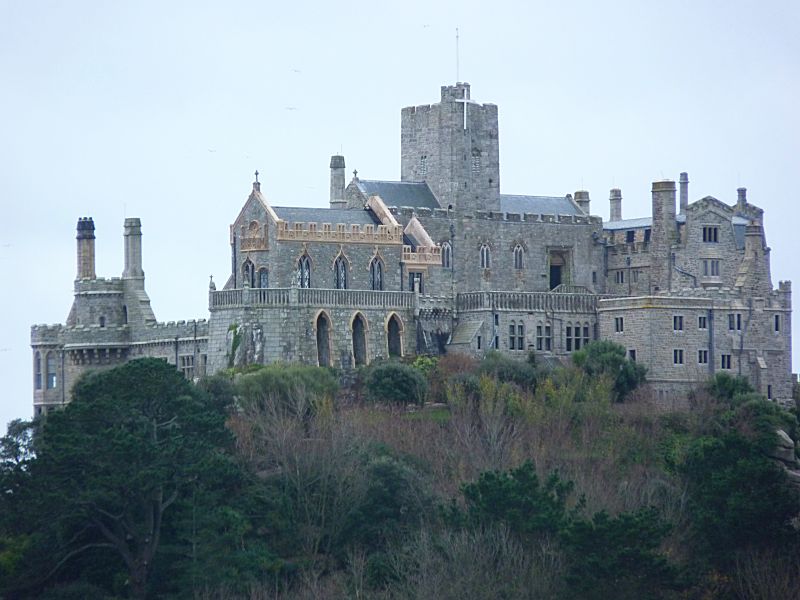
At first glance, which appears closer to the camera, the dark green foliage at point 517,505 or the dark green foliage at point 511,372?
the dark green foliage at point 517,505

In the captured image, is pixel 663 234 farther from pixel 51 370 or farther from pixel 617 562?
pixel 617 562

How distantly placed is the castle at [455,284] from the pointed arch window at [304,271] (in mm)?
52

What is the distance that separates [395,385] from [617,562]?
20.6m

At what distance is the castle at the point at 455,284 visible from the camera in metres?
102

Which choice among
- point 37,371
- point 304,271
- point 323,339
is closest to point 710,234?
point 323,339

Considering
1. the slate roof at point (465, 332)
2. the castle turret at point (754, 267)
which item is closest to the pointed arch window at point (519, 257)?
the slate roof at point (465, 332)

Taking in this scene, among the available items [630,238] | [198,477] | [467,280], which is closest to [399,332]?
[467,280]

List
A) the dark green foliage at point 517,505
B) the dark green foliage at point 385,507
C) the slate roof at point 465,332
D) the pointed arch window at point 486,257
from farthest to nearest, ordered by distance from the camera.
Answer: the pointed arch window at point 486,257, the slate roof at point 465,332, the dark green foliage at point 385,507, the dark green foliage at point 517,505

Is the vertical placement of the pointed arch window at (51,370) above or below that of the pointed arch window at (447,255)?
below

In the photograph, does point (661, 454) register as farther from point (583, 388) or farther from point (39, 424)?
point (39, 424)

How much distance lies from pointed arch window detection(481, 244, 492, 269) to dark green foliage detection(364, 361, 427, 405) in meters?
9.62

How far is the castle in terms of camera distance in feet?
333

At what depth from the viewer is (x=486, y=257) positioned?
10656cm

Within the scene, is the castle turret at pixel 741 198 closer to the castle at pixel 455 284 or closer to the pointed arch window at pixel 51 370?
the castle at pixel 455 284
